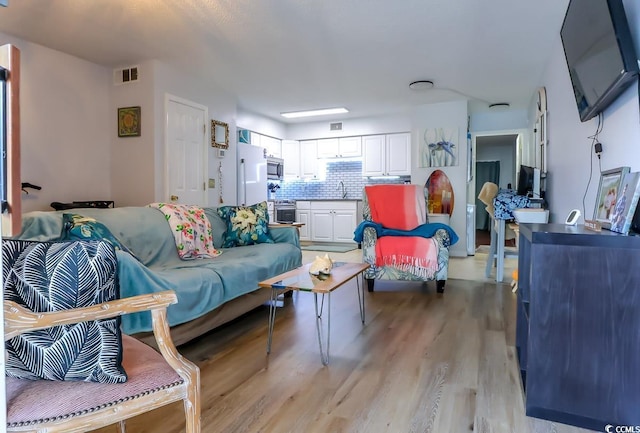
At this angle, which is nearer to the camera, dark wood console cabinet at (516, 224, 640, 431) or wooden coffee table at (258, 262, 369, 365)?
dark wood console cabinet at (516, 224, 640, 431)

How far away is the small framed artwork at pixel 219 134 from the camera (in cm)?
501

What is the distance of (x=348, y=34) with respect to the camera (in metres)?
3.42

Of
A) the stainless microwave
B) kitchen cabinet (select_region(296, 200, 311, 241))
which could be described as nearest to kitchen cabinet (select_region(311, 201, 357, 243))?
kitchen cabinet (select_region(296, 200, 311, 241))

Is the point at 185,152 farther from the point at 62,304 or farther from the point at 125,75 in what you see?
the point at 62,304

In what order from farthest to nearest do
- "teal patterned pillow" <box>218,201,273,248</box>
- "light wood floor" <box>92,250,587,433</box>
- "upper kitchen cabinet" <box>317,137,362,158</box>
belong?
"upper kitchen cabinet" <box>317,137,362,158</box>
"teal patterned pillow" <box>218,201,273,248</box>
"light wood floor" <box>92,250,587,433</box>

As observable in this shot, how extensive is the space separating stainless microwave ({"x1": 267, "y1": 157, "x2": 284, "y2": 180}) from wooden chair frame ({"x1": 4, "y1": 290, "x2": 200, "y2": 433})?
601 cm

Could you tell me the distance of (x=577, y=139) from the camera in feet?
9.30

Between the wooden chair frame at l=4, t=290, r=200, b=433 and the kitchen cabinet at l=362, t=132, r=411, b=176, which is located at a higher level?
the kitchen cabinet at l=362, t=132, r=411, b=176

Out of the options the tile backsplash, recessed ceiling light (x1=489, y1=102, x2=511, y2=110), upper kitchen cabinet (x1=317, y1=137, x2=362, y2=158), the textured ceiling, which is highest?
the textured ceiling

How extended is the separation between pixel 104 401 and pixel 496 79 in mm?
5072

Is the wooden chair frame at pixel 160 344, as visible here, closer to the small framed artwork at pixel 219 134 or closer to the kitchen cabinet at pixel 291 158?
the small framed artwork at pixel 219 134

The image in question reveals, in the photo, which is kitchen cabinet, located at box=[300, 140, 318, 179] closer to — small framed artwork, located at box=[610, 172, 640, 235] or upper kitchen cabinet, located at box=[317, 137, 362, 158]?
upper kitchen cabinet, located at box=[317, 137, 362, 158]

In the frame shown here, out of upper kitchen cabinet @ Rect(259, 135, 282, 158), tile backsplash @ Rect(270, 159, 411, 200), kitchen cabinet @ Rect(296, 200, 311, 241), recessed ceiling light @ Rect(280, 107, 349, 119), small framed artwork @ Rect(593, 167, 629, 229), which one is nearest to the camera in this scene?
small framed artwork @ Rect(593, 167, 629, 229)

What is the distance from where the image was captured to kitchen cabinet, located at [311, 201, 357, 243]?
707 centimetres
